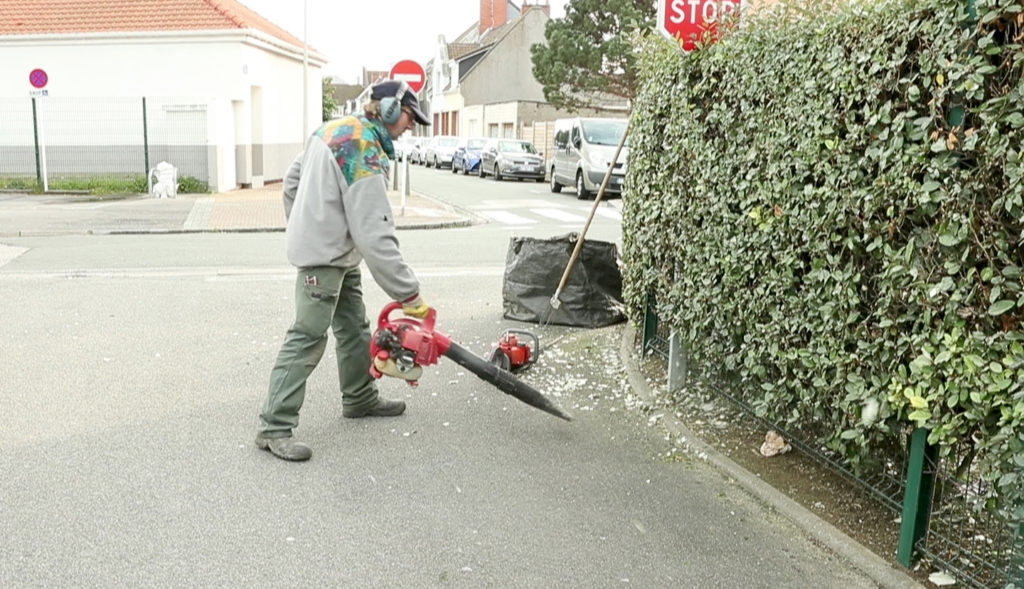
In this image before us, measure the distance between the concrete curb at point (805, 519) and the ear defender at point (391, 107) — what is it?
2296 millimetres

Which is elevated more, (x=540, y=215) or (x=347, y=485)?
(x=347, y=485)

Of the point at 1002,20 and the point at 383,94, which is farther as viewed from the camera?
the point at 383,94

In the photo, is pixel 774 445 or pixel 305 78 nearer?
pixel 774 445

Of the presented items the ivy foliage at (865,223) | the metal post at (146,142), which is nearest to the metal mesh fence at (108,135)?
the metal post at (146,142)

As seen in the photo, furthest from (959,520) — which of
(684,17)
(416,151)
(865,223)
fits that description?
(416,151)

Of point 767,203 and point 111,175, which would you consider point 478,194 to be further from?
point 767,203

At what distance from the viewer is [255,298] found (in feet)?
31.3

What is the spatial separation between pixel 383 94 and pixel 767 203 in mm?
1950

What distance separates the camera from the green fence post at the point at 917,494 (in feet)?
12.0

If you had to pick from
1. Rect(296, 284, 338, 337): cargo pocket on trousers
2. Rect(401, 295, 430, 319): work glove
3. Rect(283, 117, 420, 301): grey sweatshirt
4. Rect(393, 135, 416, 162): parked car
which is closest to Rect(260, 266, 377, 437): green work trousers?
Rect(296, 284, 338, 337): cargo pocket on trousers

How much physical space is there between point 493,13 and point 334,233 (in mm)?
66068

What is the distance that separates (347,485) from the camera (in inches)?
185

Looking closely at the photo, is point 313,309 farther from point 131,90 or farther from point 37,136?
point 37,136

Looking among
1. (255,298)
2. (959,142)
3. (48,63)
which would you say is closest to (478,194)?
(48,63)
